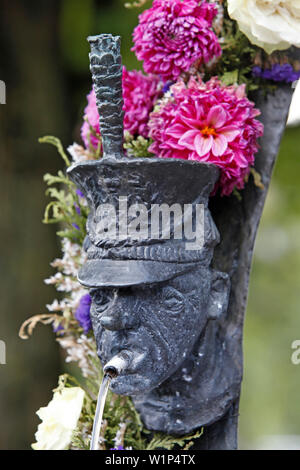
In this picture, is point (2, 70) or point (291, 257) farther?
point (291, 257)

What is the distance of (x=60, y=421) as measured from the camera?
1100 millimetres

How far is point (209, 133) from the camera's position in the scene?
38.7 inches

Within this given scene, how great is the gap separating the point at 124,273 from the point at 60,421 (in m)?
0.41

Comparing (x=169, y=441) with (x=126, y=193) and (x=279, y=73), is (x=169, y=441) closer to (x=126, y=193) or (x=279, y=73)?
(x=126, y=193)

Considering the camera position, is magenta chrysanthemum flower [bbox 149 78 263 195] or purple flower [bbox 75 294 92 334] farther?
purple flower [bbox 75 294 92 334]

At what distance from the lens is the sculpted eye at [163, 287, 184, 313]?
93 cm

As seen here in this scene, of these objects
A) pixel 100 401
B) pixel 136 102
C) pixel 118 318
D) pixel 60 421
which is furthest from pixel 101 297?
pixel 136 102

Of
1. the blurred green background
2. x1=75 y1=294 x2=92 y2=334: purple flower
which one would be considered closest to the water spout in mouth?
x1=75 y1=294 x2=92 y2=334: purple flower

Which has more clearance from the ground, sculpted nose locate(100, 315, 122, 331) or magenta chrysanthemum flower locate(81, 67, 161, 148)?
magenta chrysanthemum flower locate(81, 67, 161, 148)

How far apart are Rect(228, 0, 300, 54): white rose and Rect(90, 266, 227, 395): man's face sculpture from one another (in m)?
0.44

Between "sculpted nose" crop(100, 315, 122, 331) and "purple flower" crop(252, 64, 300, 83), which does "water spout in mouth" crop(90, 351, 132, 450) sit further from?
"purple flower" crop(252, 64, 300, 83)

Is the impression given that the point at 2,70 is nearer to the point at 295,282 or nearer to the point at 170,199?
the point at 170,199
